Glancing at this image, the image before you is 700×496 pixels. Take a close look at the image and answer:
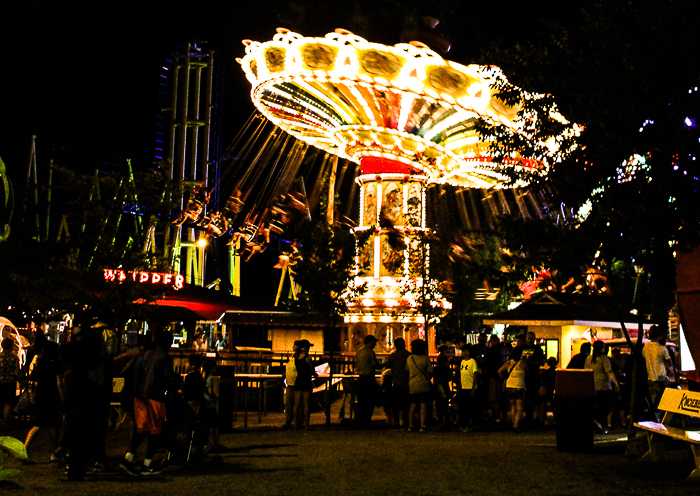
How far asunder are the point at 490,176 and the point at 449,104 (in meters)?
10.8

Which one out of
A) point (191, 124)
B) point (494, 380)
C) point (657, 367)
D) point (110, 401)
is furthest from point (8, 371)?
point (191, 124)

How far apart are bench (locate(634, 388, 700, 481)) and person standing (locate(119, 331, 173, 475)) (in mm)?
5737

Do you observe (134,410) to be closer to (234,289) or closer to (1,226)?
(1,226)

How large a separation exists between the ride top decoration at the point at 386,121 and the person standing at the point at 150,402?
11450mm

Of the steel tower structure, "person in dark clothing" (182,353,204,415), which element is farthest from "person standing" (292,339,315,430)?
the steel tower structure

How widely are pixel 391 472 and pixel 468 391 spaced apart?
6724mm

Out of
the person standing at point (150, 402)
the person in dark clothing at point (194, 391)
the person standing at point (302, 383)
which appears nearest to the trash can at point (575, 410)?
the person in dark clothing at point (194, 391)

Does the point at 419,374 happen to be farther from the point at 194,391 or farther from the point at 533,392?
the point at 194,391

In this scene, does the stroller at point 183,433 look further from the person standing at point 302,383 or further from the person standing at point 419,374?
the person standing at point 419,374

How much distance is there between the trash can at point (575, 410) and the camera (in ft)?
39.3

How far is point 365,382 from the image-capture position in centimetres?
1689

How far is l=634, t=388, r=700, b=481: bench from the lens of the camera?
9164 mm

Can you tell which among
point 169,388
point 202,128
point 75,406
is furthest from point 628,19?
point 202,128

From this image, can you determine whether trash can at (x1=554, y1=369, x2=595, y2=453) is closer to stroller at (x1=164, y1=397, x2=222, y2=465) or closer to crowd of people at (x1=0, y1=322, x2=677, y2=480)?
crowd of people at (x1=0, y1=322, x2=677, y2=480)
